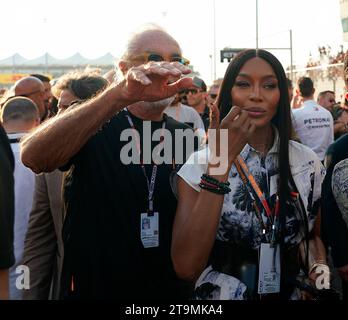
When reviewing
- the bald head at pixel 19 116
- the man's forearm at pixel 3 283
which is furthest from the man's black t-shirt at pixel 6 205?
the bald head at pixel 19 116

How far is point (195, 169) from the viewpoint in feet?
7.82

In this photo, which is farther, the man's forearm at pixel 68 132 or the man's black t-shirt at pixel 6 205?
the man's forearm at pixel 68 132

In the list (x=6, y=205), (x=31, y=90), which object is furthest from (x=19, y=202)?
(x=31, y=90)

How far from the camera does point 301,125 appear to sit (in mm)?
7613

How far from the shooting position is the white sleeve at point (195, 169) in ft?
7.75

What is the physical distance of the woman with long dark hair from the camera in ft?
7.54

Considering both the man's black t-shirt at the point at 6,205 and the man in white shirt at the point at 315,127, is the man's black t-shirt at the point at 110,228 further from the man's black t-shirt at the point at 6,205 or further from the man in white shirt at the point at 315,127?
the man in white shirt at the point at 315,127

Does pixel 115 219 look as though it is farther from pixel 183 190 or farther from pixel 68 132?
pixel 68 132

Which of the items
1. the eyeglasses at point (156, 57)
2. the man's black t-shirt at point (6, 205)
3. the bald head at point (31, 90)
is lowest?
the man's black t-shirt at point (6, 205)

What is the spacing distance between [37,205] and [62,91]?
768mm

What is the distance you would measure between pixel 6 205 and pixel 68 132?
17.6 inches

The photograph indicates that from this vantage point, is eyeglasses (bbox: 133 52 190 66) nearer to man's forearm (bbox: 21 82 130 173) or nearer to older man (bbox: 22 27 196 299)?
older man (bbox: 22 27 196 299)

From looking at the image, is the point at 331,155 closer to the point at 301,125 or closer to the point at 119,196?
the point at 119,196
